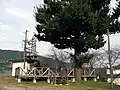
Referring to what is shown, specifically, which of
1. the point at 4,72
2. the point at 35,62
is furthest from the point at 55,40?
the point at 4,72

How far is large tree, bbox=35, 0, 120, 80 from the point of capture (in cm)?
3628

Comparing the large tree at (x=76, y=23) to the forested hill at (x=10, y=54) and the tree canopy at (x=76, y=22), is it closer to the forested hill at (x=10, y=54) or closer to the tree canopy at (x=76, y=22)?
the tree canopy at (x=76, y=22)

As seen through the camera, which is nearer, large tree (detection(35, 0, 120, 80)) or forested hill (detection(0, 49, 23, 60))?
large tree (detection(35, 0, 120, 80))

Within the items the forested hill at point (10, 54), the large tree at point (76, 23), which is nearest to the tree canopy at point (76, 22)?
the large tree at point (76, 23)

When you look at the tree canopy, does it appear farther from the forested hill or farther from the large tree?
the forested hill

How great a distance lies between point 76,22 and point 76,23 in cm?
30

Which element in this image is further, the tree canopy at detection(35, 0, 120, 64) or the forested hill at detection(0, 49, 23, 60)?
the forested hill at detection(0, 49, 23, 60)

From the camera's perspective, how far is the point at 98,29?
39844 millimetres

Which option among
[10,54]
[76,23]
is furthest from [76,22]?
[10,54]

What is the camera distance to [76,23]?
37312mm

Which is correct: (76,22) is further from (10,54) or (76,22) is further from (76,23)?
(10,54)

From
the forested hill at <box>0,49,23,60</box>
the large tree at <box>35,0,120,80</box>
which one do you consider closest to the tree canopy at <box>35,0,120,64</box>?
the large tree at <box>35,0,120,80</box>

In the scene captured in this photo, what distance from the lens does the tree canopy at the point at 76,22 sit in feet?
119

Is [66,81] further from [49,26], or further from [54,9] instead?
[54,9]
